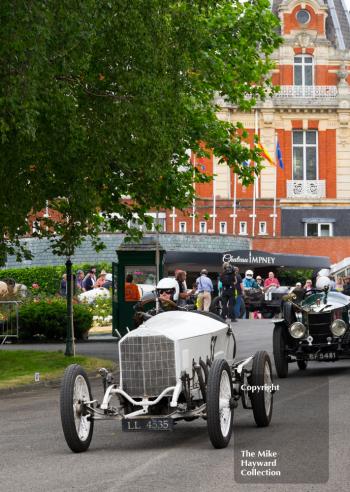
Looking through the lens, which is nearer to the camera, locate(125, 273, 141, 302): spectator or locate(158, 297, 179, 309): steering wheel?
locate(158, 297, 179, 309): steering wheel

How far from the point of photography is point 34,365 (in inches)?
882

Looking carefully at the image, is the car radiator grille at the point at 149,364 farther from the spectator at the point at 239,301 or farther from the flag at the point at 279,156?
the flag at the point at 279,156

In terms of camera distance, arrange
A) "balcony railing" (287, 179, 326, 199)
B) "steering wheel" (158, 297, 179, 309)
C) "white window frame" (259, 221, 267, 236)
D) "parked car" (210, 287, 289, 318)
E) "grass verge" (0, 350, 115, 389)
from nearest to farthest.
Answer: "steering wheel" (158, 297, 179, 309) < "grass verge" (0, 350, 115, 389) < "parked car" (210, 287, 289, 318) < "white window frame" (259, 221, 267, 236) < "balcony railing" (287, 179, 326, 199)

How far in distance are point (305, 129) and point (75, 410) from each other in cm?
5584

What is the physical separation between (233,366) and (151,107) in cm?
778

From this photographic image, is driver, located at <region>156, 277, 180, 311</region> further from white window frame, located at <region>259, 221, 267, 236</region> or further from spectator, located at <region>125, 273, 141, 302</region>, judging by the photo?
white window frame, located at <region>259, 221, 267, 236</region>

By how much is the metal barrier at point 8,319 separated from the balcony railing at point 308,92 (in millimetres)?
37829

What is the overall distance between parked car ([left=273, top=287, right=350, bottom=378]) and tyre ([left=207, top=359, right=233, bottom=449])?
7.72 meters

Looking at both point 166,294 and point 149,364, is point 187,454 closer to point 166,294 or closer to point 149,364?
point 149,364

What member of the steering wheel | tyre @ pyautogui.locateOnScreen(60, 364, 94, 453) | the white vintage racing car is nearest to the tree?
the steering wheel

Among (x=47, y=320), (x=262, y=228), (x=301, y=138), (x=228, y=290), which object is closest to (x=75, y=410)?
(x=47, y=320)

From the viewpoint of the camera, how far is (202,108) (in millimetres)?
→ 28797

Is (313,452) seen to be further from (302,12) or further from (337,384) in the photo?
(302,12)

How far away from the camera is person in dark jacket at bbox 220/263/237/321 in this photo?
116 feet
